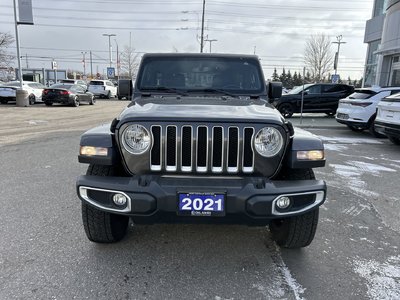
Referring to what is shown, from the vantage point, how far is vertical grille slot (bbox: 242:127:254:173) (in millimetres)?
2852

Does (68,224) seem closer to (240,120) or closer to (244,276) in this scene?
(244,276)

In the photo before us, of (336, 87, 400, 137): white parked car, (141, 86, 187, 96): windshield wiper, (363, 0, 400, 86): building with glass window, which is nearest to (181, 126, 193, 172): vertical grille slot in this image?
(141, 86, 187, 96): windshield wiper

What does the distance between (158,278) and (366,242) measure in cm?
218

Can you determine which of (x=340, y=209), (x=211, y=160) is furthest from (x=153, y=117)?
(x=340, y=209)

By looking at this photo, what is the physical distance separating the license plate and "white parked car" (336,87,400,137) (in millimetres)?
9498

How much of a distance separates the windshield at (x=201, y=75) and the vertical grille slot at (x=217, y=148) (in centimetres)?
145

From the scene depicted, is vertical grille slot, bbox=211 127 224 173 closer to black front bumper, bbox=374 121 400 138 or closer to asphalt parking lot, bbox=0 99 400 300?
asphalt parking lot, bbox=0 99 400 300

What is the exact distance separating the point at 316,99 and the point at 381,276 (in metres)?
14.2

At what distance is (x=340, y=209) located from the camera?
15.1 feet

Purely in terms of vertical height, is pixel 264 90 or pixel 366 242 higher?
pixel 264 90

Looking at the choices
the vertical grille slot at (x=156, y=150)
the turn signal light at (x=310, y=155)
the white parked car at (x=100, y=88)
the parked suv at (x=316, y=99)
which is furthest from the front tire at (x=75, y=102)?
the turn signal light at (x=310, y=155)

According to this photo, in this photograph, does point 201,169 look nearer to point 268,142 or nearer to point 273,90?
point 268,142

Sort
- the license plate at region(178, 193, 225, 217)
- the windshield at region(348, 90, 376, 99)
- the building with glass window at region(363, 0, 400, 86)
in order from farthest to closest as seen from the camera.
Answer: the building with glass window at region(363, 0, 400, 86) → the windshield at region(348, 90, 376, 99) → the license plate at region(178, 193, 225, 217)

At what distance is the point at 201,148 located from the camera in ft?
9.36
